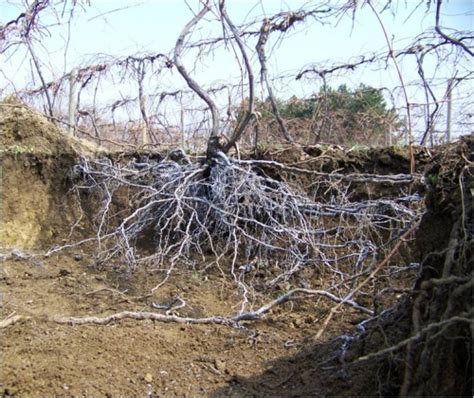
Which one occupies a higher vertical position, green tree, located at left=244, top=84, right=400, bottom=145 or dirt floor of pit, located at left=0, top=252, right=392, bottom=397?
green tree, located at left=244, top=84, right=400, bottom=145

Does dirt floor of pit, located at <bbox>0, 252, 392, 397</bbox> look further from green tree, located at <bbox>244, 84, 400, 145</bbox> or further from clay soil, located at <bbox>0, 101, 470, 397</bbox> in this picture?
green tree, located at <bbox>244, 84, 400, 145</bbox>

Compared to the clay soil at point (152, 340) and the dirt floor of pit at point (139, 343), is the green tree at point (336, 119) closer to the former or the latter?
the clay soil at point (152, 340)

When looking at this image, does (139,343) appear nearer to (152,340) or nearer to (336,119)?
(152,340)

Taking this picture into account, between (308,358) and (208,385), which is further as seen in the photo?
(308,358)

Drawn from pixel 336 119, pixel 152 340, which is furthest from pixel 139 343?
pixel 336 119

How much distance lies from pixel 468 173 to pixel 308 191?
226 centimetres

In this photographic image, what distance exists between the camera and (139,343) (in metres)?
2.48

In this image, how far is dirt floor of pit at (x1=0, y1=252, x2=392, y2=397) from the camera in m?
2.14

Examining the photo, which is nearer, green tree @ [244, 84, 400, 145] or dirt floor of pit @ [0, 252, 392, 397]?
dirt floor of pit @ [0, 252, 392, 397]

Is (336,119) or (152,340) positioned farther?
(336,119)

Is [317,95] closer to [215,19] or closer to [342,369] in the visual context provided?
[215,19]

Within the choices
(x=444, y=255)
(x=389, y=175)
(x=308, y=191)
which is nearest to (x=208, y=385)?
(x=444, y=255)

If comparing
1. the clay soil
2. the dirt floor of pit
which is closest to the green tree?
the clay soil

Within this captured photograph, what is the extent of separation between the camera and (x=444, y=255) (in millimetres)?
1912
